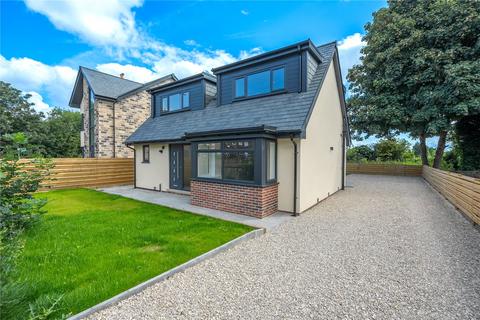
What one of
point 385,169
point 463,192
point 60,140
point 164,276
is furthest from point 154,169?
point 60,140

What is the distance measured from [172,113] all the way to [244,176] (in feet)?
25.3

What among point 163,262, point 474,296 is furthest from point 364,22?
point 163,262

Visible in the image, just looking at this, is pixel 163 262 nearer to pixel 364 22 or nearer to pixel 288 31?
pixel 288 31

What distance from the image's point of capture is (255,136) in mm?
6820

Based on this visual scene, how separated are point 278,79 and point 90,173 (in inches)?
451

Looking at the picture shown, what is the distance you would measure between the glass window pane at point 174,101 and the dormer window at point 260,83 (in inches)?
168

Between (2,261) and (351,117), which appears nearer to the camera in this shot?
(2,261)

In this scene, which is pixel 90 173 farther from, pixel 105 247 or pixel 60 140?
pixel 60 140

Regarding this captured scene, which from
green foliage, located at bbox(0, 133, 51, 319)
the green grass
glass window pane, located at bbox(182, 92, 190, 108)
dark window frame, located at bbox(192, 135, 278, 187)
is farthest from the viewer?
glass window pane, located at bbox(182, 92, 190, 108)

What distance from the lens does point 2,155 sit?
16.7 feet

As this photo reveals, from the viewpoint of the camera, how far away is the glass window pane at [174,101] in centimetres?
1277

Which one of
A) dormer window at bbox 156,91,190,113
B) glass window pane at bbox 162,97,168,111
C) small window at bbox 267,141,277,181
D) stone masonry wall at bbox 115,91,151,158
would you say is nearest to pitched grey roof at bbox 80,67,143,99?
stone masonry wall at bbox 115,91,151,158

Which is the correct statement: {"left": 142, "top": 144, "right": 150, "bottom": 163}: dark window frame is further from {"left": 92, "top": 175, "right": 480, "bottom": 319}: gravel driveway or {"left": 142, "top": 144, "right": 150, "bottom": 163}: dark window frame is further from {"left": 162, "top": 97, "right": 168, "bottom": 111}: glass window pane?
{"left": 92, "top": 175, "right": 480, "bottom": 319}: gravel driveway

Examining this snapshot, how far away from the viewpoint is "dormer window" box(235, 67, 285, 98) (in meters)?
8.88
